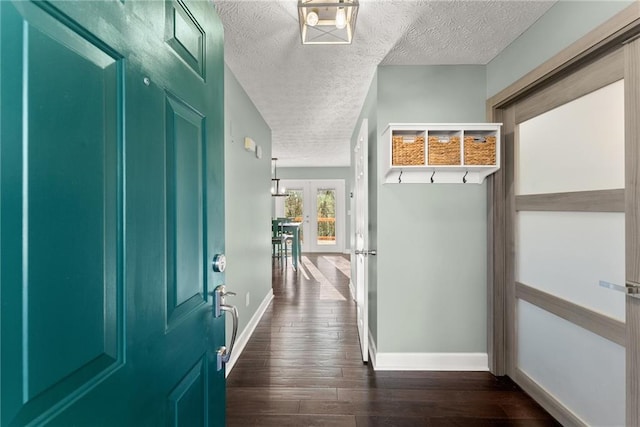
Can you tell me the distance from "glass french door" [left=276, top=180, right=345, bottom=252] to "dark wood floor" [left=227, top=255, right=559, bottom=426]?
18.3ft

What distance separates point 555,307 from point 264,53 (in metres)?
2.45

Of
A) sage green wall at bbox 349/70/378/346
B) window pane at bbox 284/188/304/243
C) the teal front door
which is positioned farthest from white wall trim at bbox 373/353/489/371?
window pane at bbox 284/188/304/243

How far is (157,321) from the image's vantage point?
0.70 meters

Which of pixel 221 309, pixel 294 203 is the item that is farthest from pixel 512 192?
pixel 294 203

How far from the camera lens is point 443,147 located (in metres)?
2.11

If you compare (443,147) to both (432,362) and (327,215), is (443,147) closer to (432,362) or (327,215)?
(432,362)

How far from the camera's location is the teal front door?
410 millimetres

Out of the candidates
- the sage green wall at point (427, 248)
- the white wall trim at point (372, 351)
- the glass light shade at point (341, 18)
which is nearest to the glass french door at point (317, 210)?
the white wall trim at point (372, 351)

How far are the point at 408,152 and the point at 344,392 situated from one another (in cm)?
170

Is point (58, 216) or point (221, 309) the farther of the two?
point (221, 309)

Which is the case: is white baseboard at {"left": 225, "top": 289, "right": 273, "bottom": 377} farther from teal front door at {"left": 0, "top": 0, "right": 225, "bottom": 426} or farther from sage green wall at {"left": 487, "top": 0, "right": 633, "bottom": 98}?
sage green wall at {"left": 487, "top": 0, "right": 633, "bottom": 98}

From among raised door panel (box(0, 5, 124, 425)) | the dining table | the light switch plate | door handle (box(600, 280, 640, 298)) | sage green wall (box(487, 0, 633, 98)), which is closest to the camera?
raised door panel (box(0, 5, 124, 425))

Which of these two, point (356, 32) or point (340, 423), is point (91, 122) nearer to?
point (356, 32)

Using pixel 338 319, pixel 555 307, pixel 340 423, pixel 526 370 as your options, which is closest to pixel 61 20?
pixel 340 423
